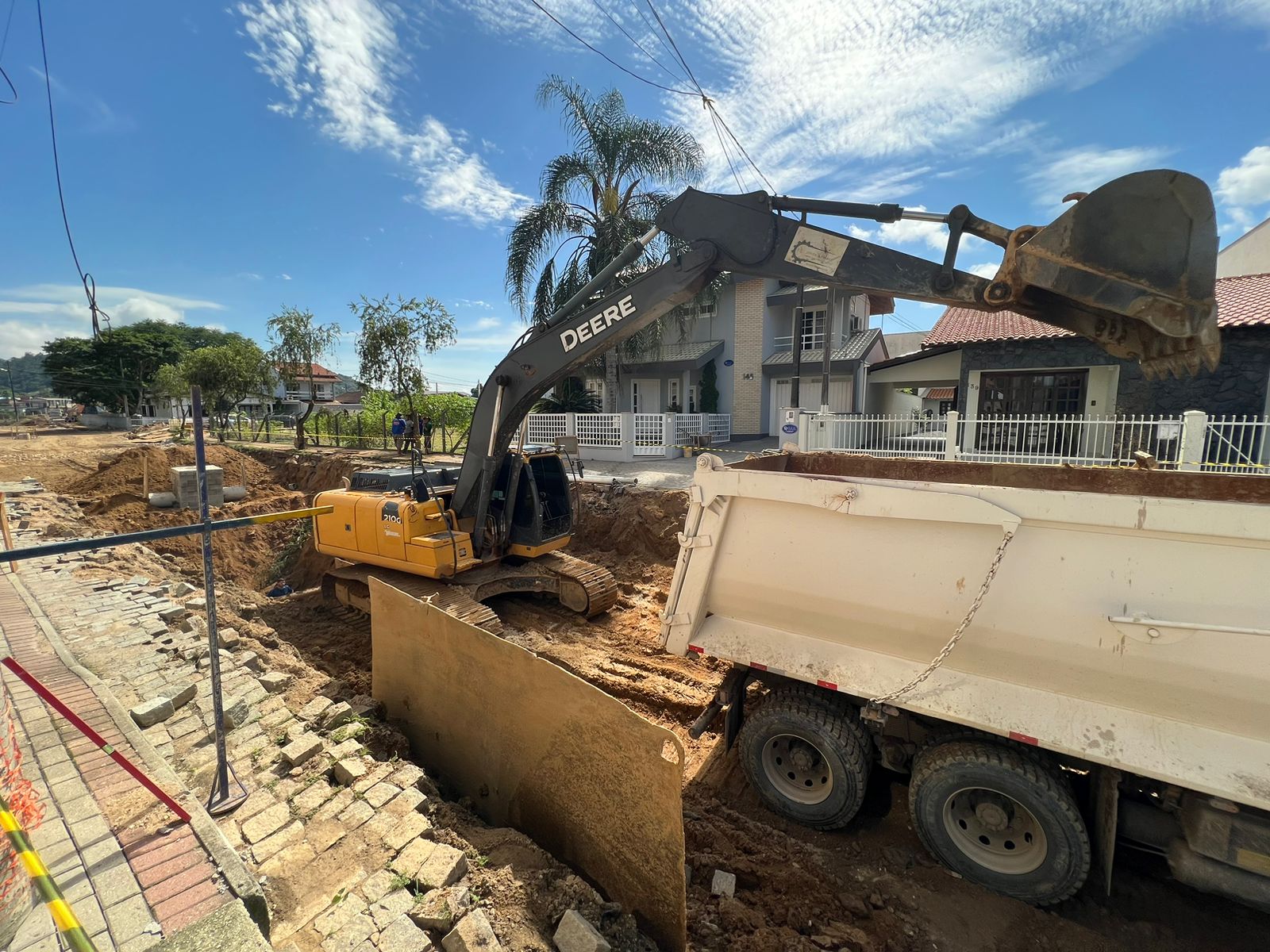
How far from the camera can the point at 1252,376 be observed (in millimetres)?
12000

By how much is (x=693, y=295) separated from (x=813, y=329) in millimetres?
19934

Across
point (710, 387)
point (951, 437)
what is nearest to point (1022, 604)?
point (951, 437)

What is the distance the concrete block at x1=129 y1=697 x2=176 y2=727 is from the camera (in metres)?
3.59

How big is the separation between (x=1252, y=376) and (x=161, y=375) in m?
48.7

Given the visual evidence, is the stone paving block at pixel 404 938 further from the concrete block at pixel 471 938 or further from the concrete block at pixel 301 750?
the concrete block at pixel 301 750

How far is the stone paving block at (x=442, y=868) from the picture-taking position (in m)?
2.54

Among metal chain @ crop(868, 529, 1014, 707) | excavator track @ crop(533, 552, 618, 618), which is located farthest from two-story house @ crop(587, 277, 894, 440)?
metal chain @ crop(868, 529, 1014, 707)

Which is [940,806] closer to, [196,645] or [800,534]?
[800,534]

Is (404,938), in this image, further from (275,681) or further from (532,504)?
(532,504)

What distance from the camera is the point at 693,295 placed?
471 cm

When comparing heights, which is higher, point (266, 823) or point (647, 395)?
point (647, 395)

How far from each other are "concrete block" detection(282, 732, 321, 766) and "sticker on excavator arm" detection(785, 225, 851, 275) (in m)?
4.63

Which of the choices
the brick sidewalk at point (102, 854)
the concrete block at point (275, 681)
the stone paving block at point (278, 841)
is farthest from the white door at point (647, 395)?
the stone paving block at point (278, 841)

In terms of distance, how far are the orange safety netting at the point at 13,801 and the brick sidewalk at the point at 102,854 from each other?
0.07 m
